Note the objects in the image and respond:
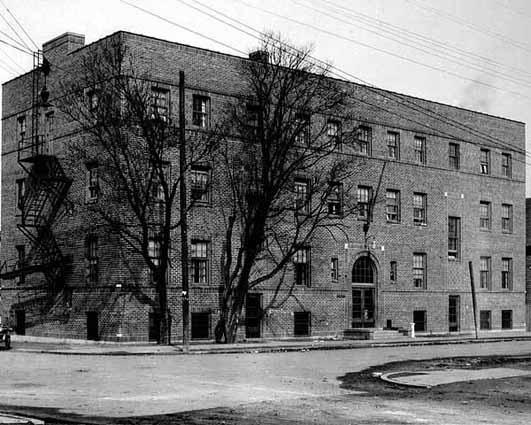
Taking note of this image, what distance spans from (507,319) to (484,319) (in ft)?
9.76

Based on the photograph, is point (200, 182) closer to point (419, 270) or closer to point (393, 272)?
point (393, 272)

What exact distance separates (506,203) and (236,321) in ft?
79.7

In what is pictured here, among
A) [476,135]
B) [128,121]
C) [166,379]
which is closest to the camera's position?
[166,379]

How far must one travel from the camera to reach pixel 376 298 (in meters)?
48.0

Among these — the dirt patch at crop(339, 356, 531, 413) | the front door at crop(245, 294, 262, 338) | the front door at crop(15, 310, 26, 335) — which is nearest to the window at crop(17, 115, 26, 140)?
the front door at crop(15, 310, 26, 335)

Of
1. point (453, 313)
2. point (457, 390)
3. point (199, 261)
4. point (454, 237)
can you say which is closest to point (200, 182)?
point (199, 261)

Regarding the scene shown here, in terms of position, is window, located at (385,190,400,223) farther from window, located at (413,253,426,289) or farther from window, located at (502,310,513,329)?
window, located at (502,310,513,329)

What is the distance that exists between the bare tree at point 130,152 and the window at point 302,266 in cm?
786

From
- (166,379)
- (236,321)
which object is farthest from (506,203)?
(166,379)

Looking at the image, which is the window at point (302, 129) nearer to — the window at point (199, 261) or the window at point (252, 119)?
the window at point (252, 119)

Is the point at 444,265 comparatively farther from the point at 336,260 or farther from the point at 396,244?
the point at 336,260

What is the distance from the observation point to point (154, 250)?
38.3 meters

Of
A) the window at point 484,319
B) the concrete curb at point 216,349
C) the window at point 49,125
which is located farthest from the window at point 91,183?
the window at point 484,319

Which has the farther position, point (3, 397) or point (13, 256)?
point (13, 256)
